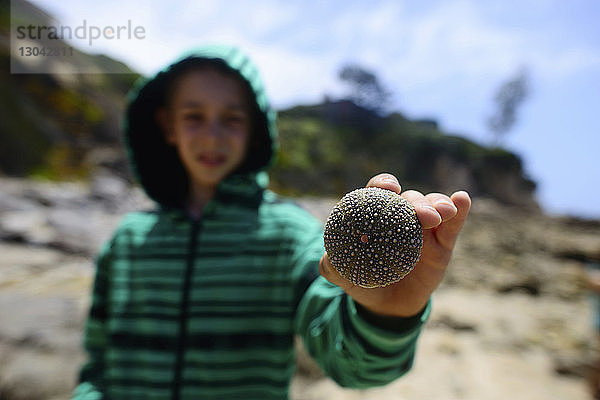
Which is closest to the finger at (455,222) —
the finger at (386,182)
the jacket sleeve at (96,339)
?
the finger at (386,182)

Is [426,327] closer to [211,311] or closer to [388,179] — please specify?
[211,311]

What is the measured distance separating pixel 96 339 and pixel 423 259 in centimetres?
172

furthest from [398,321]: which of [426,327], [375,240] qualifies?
[426,327]

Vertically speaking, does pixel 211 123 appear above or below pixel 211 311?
above

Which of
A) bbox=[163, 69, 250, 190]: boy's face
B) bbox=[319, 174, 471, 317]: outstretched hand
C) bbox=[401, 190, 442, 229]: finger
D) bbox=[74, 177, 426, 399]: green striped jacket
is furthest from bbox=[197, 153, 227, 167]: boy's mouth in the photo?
bbox=[401, 190, 442, 229]: finger

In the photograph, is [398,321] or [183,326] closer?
[398,321]

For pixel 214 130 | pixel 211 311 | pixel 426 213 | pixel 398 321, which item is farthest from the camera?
pixel 214 130

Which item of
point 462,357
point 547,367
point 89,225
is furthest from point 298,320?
point 89,225

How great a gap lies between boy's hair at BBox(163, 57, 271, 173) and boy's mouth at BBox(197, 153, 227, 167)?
5.3 inches

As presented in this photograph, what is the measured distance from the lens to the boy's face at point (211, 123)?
6.24 ft

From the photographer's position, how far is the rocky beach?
3164 mm

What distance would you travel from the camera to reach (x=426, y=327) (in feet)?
16.3

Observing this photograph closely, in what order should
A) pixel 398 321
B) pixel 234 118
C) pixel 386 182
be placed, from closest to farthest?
pixel 386 182 < pixel 398 321 < pixel 234 118

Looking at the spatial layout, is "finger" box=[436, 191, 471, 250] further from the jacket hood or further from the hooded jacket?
the jacket hood
